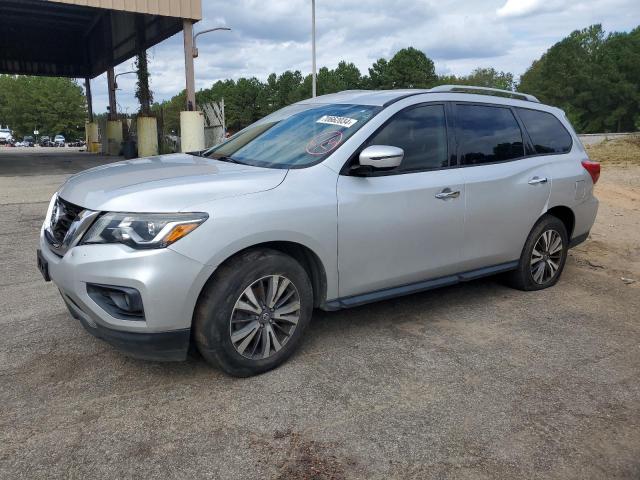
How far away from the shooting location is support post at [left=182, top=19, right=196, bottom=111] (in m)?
16.7

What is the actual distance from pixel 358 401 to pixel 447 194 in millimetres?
1714

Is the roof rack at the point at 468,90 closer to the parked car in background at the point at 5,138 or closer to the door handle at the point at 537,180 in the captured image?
the door handle at the point at 537,180

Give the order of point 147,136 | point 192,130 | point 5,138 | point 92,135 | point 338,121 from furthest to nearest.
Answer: point 5,138, point 92,135, point 147,136, point 192,130, point 338,121

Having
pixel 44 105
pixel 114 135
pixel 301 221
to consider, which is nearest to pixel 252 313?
pixel 301 221

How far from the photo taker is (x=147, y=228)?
9.41 ft

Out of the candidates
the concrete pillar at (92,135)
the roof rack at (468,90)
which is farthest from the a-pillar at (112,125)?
the roof rack at (468,90)

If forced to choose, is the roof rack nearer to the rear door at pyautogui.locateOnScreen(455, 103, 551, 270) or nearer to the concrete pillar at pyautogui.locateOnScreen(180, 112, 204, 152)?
the rear door at pyautogui.locateOnScreen(455, 103, 551, 270)

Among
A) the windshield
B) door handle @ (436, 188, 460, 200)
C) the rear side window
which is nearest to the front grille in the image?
the windshield

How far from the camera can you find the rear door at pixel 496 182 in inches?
167

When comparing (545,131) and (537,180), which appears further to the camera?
(545,131)

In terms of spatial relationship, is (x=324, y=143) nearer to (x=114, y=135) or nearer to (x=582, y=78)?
(x=114, y=135)

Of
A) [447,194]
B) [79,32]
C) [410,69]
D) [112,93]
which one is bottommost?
[447,194]

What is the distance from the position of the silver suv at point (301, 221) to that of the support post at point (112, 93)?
27.0 meters

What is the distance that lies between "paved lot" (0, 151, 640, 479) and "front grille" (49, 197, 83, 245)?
32.8 inches
